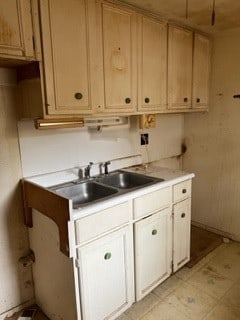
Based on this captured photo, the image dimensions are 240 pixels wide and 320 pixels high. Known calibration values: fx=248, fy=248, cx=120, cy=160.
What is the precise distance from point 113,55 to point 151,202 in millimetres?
1082

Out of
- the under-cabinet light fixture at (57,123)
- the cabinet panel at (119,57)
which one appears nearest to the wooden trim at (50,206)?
the under-cabinet light fixture at (57,123)

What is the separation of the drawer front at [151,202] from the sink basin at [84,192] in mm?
261

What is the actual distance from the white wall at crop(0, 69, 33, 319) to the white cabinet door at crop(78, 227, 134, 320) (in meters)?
0.62

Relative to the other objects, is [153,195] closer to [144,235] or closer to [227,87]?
[144,235]

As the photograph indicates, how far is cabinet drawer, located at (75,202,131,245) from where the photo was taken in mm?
1430

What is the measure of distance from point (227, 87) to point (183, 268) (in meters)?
1.87

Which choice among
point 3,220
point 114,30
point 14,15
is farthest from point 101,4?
point 3,220

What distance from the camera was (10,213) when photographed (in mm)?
1741

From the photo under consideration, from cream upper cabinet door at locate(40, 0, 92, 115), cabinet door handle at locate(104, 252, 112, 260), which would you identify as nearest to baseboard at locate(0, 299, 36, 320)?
cabinet door handle at locate(104, 252, 112, 260)

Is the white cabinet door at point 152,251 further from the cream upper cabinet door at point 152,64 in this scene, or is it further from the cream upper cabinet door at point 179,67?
the cream upper cabinet door at point 179,67

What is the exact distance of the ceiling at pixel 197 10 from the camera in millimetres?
1840

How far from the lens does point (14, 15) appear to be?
128cm

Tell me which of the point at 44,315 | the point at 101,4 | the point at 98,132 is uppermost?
the point at 101,4

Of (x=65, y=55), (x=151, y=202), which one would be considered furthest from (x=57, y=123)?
(x=151, y=202)
